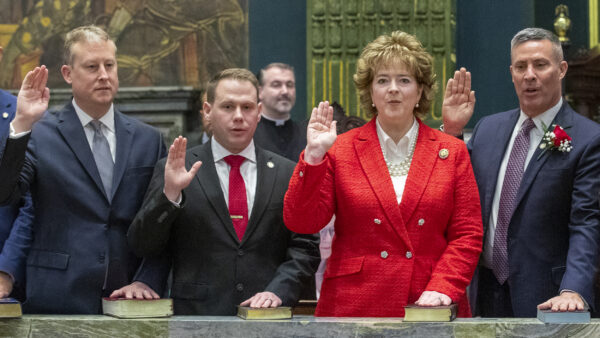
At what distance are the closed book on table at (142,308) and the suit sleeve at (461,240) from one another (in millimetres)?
910

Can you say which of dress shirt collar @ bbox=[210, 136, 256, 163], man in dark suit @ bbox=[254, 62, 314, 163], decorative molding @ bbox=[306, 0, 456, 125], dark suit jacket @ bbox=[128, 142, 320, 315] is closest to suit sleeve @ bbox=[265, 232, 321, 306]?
dark suit jacket @ bbox=[128, 142, 320, 315]

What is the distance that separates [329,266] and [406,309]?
0.46 metres

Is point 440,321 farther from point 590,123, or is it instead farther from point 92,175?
point 92,175

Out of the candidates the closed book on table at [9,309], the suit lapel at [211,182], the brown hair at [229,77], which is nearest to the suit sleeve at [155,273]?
the suit lapel at [211,182]

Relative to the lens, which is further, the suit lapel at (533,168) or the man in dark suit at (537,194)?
the suit lapel at (533,168)

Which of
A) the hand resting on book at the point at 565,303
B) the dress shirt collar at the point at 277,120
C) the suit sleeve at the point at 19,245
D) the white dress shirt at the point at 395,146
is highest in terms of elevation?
the dress shirt collar at the point at 277,120

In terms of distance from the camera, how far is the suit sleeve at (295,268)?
10.9ft

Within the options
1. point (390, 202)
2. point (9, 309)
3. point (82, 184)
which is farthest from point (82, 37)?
point (390, 202)

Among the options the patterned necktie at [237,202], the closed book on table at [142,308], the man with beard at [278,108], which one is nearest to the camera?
the closed book on table at [142,308]

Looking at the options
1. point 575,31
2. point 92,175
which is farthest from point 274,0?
point 92,175

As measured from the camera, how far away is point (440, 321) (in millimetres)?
2924

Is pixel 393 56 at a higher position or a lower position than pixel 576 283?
higher

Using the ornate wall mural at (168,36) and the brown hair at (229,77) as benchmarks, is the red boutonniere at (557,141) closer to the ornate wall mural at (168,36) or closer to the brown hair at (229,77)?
the brown hair at (229,77)

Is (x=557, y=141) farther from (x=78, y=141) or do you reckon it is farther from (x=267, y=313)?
(x=78, y=141)
